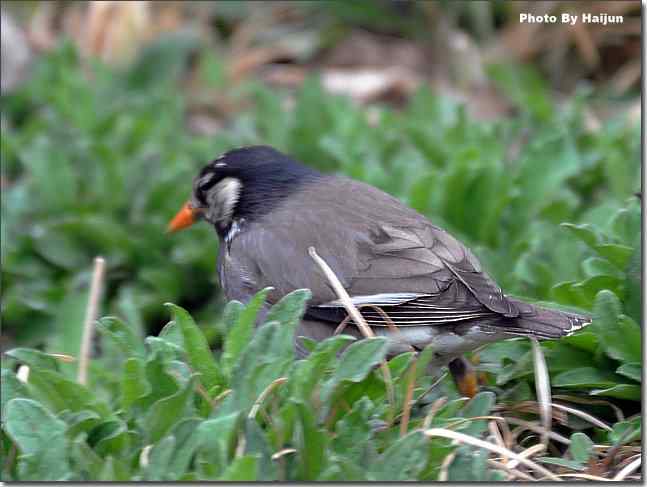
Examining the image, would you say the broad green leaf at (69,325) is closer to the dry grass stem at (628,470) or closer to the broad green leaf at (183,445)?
the broad green leaf at (183,445)

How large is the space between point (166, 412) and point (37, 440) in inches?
14.0

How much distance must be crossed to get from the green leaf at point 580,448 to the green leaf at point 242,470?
39.3 inches

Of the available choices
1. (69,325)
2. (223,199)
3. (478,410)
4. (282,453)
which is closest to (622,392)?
(478,410)

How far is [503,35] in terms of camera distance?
7.16 meters

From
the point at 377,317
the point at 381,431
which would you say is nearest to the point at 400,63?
the point at 377,317

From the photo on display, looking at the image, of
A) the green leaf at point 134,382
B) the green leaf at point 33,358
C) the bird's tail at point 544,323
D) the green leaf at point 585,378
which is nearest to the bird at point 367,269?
the bird's tail at point 544,323

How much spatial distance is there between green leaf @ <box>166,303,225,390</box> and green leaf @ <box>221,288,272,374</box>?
1.8 inches

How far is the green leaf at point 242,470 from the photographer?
2.68 meters

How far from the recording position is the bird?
3512 millimetres

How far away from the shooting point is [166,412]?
3002 mm

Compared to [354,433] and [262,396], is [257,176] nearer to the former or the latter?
[262,396]

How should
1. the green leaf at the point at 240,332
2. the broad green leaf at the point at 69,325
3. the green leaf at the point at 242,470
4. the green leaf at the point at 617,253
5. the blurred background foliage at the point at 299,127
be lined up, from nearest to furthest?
the green leaf at the point at 242,470
the green leaf at the point at 240,332
the green leaf at the point at 617,253
the broad green leaf at the point at 69,325
the blurred background foliage at the point at 299,127

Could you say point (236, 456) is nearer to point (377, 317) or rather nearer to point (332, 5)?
point (377, 317)

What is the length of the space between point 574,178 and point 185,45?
3.00m
